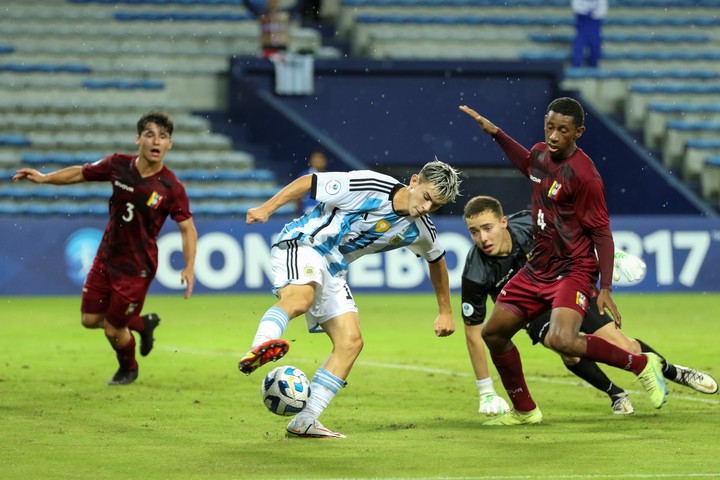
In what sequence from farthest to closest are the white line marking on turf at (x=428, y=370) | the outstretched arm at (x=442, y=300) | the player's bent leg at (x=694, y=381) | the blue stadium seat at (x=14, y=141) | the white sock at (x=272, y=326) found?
the blue stadium seat at (x=14, y=141) < the white line marking on turf at (x=428, y=370) < the player's bent leg at (x=694, y=381) < the outstretched arm at (x=442, y=300) < the white sock at (x=272, y=326)

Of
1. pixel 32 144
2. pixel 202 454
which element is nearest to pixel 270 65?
pixel 32 144

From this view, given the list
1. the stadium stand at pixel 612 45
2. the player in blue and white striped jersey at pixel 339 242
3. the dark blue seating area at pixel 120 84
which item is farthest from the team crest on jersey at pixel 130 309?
the stadium stand at pixel 612 45

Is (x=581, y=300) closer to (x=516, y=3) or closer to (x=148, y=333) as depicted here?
(x=148, y=333)

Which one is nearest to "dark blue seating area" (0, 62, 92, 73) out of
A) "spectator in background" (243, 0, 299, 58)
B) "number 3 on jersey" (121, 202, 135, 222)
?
"spectator in background" (243, 0, 299, 58)

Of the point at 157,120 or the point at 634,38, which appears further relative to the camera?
the point at 634,38

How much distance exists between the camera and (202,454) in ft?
24.4

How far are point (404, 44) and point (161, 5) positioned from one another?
4688mm

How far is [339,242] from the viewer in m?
8.36

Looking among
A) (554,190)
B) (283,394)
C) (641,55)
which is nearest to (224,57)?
(641,55)

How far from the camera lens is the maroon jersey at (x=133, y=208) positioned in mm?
10633

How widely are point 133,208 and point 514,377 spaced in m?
3.58

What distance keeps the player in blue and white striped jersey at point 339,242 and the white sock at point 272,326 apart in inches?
5.3

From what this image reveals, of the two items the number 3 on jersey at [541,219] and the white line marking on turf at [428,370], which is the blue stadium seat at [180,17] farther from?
the number 3 on jersey at [541,219]

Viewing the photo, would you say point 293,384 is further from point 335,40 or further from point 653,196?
point 335,40
